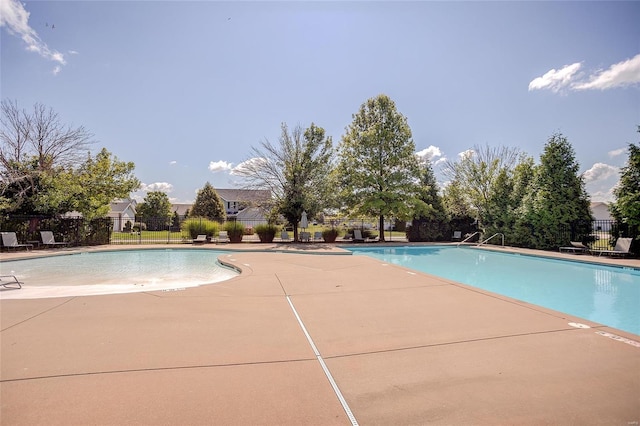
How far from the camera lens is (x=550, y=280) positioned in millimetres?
9859

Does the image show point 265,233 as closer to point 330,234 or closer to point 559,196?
point 330,234

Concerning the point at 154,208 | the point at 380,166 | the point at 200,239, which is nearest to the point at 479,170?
the point at 380,166

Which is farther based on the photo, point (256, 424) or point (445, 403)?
point (445, 403)

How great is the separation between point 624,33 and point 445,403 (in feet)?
29.9

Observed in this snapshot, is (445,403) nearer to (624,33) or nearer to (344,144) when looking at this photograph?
(624,33)

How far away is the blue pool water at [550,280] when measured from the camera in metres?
6.73

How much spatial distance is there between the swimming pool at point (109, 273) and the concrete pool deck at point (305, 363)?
1.52 meters

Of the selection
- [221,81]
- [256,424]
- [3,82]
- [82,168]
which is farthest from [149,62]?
[256,424]

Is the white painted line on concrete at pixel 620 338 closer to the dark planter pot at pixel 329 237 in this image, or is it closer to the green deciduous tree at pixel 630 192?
the green deciduous tree at pixel 630 192

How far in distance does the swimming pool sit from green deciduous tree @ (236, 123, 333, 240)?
241 inches

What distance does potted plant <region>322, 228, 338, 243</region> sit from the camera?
65.5 feet

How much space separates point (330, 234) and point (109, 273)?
1242cm

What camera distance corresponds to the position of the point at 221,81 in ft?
43.7

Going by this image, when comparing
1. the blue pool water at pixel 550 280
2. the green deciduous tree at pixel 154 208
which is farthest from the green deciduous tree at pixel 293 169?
the green deciduous tree at pixel 154 208
